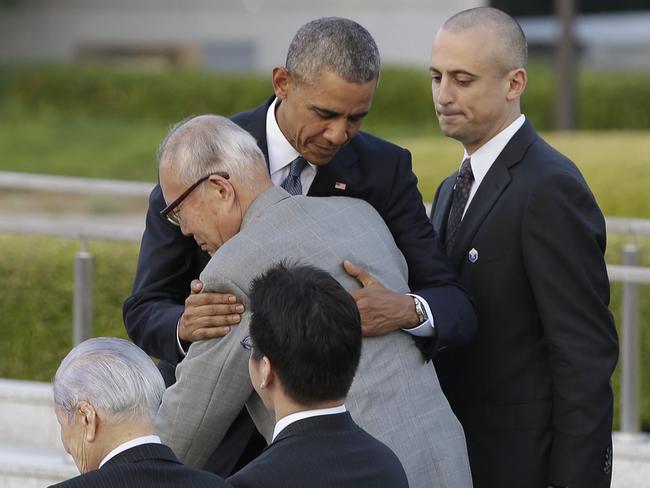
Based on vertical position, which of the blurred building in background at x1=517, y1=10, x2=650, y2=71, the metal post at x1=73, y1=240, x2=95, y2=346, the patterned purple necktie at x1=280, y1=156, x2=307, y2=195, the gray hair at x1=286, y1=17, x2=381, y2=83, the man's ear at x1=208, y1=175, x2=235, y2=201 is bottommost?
the blurred building in background at x1=517, y1=10, x2=650, y2=71

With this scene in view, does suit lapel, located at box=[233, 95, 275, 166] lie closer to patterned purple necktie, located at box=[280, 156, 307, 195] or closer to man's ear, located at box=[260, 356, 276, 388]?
patterned purple necktie, located at box=[280, 156, 307, 195]

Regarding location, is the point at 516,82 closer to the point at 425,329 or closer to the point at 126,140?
the point at 425,329

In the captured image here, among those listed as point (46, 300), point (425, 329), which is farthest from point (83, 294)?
point (425, 329)

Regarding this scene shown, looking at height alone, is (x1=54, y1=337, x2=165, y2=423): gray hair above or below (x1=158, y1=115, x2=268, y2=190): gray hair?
below

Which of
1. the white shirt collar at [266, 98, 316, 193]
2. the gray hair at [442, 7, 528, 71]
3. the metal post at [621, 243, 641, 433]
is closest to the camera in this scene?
the white shirt collar at [266, 98, 316, 193]

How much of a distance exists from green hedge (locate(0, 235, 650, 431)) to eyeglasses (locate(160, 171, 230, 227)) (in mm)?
3347

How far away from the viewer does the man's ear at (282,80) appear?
3230 millimetres

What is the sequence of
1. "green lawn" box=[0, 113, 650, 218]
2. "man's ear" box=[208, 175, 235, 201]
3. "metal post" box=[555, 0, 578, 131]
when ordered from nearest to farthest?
"man's ear" box=[208, 175, 235, 201] → "green lawn" box=[0, 113, 650, 218] → "metal post" box=[555, 0, 578, 131]

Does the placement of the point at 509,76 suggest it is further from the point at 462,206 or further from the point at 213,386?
the point at 213,386

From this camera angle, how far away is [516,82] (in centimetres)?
349

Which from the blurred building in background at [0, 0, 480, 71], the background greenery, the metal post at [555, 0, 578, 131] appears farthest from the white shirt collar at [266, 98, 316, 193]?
the blurred building in background at [0, 0, 480, 71]

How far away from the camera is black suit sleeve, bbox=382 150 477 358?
10.3ft

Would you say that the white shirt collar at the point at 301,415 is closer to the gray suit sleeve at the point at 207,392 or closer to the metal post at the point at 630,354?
the gray suit sleeve at the point at 207,392

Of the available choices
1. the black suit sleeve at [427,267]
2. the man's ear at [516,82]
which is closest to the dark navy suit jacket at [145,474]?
the black suit sleeve at [427,267]
